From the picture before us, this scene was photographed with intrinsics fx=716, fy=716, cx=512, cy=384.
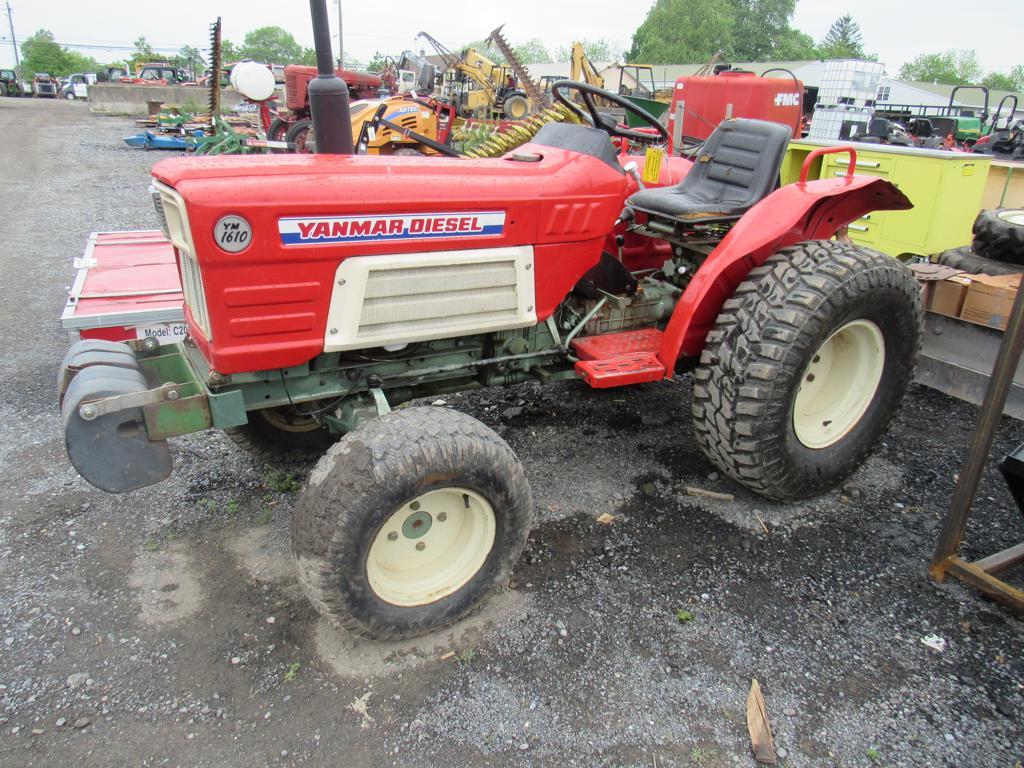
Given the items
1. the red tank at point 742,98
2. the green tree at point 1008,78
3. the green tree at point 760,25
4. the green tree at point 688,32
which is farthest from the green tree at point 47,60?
the green tree at point 1008,78

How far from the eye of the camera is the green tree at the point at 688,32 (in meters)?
67.6

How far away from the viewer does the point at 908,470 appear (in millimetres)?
3414

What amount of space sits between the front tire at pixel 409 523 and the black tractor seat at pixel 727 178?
142 centimetres

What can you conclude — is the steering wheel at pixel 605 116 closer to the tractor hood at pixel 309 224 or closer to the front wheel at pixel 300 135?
the tractor hood at pixel 309 224

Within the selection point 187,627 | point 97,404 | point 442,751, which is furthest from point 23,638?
point 442,751

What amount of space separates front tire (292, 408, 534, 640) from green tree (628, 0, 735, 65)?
7270 centimetres

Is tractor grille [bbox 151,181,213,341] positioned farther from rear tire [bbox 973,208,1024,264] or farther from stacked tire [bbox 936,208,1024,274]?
rear tire [bbox 973,208,1024,264]

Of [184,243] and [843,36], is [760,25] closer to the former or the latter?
[843,36]

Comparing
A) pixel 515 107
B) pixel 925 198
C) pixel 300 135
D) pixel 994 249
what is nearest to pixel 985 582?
pixel 994 249

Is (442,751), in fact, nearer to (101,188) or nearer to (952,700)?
(952,700)

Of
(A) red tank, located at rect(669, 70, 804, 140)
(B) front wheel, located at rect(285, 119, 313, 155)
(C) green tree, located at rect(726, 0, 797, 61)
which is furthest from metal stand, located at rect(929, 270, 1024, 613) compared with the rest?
(C) green tree, located at rect(726, 0, 797, 61)

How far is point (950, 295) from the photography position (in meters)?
3.60

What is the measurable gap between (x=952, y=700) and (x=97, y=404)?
267 centimetres

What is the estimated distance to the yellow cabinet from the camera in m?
4.80
